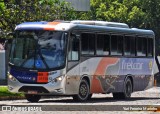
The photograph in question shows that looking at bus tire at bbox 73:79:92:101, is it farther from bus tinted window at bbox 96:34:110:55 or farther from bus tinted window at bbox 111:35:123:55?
bus tinted window at bbox 111:35:123:55

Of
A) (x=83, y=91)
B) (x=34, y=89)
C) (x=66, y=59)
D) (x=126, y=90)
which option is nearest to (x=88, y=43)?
(x=66, y=59)

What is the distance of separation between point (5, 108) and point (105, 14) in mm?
49472

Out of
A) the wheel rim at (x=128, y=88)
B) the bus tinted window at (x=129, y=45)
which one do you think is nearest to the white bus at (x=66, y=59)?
the bus tinted window at (x=129, y=45)

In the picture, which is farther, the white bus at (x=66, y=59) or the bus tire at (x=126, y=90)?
the bus tire at (x=126, y=90)

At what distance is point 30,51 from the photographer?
25672 mm

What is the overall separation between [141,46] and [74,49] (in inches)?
248

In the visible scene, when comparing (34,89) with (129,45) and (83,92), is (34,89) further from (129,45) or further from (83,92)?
(129,45)

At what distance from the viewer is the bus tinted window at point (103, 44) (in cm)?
2789

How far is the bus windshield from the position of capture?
25.4 metres

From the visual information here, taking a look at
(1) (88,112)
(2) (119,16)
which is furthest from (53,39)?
(2) (119,16)

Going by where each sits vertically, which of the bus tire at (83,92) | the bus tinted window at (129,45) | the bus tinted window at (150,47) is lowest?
the bus tire at (83,92)

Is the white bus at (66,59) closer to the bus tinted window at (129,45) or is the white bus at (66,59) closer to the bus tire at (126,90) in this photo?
the bus tinted window at (129,45)

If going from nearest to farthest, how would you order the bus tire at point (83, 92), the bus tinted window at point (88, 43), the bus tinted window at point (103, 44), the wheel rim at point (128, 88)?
the bus tire at point (83, 92) < the bus tinted window at point (88, 43) < the bus tinted window at point (103, 44) < the wheel rim at point (128, 88)

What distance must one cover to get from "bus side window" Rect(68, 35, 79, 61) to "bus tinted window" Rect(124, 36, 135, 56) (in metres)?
4.31
